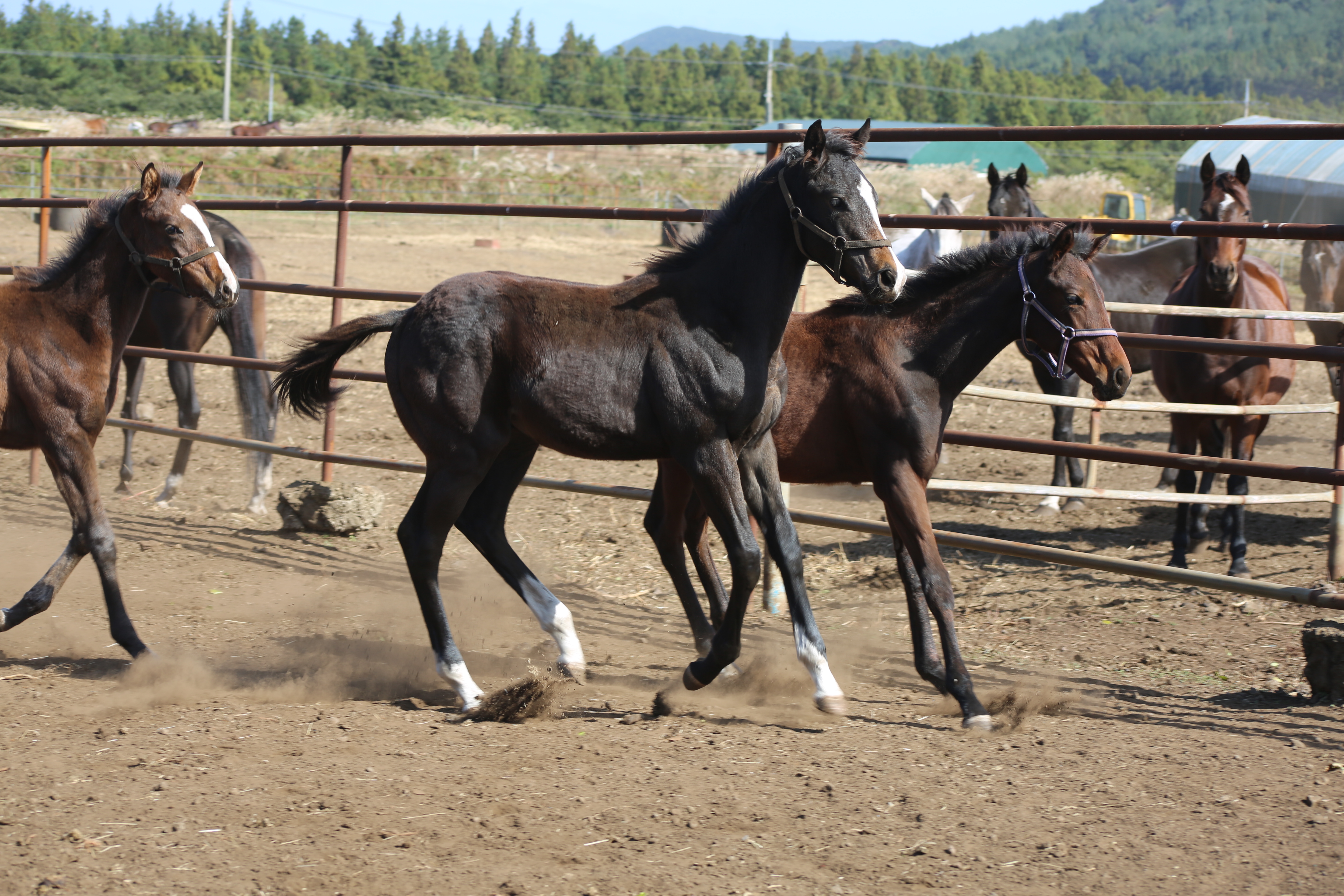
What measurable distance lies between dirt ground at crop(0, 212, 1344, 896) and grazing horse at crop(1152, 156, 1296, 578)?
0.32 metres

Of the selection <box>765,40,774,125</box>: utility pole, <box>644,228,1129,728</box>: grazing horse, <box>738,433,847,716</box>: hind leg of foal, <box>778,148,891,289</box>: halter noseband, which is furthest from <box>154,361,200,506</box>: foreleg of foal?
<box>765,40,774,125</box>: utility pole

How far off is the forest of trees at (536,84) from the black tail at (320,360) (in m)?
52.6

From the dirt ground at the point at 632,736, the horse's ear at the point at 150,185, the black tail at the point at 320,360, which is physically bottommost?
the dirt ground at the point at 632,736

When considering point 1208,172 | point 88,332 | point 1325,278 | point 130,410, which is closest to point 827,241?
point 88,332

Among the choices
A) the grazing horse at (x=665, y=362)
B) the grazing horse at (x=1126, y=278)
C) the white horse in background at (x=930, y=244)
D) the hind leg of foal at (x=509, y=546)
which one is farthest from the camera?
the white horse in background at (x=930, y=244)

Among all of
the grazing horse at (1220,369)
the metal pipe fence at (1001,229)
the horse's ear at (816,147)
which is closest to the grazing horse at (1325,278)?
the grazing horse at (1220,369)

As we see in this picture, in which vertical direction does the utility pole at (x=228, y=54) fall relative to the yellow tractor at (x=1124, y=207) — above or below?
above

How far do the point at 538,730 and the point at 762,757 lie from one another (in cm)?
75

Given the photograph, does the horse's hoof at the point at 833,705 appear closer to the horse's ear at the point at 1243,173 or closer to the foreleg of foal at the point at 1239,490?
the foreleg of foal at the point at 1239,490

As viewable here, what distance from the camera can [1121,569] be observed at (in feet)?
14.0

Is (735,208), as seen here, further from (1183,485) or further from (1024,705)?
(1183,485)

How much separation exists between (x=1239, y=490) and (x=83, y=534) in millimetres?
5577

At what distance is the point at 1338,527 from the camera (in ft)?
14.8

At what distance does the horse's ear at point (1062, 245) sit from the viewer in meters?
3.92
